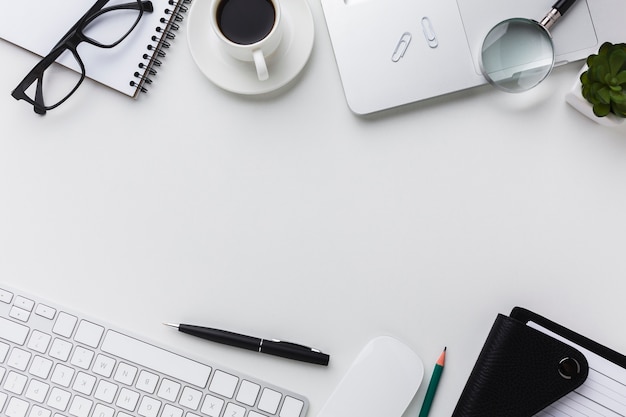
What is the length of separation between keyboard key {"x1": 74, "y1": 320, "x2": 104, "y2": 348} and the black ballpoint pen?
10 centimetres

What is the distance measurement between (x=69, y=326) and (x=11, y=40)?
382 mm

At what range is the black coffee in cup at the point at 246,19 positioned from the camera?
0.70 metres

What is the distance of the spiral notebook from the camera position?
2.45 ft

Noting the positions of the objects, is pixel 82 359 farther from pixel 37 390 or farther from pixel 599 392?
pixel 599 392

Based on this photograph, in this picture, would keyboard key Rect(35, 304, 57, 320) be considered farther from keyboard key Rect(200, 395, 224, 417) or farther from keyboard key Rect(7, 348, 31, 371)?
keyboard key Rect(200, 395, 224, 417)

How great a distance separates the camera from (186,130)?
0.76 metres

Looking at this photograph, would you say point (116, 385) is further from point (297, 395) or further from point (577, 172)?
point (577, 172)

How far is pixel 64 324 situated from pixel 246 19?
450 millimetres

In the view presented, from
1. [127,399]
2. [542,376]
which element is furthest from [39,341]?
[542,376]

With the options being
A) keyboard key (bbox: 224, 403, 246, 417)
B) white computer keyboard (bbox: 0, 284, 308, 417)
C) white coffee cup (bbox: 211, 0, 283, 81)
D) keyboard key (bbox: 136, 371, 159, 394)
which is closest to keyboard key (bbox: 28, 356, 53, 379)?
white computer keyboard (bbox: 0, 284, 308, 417)

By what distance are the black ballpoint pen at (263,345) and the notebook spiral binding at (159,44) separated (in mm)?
325

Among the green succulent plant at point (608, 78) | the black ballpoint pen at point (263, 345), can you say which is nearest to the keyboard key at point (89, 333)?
the black ballpoint pen at point (263, 345)

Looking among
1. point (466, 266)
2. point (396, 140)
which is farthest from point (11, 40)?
point (466, 266)

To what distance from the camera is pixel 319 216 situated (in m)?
0.75
